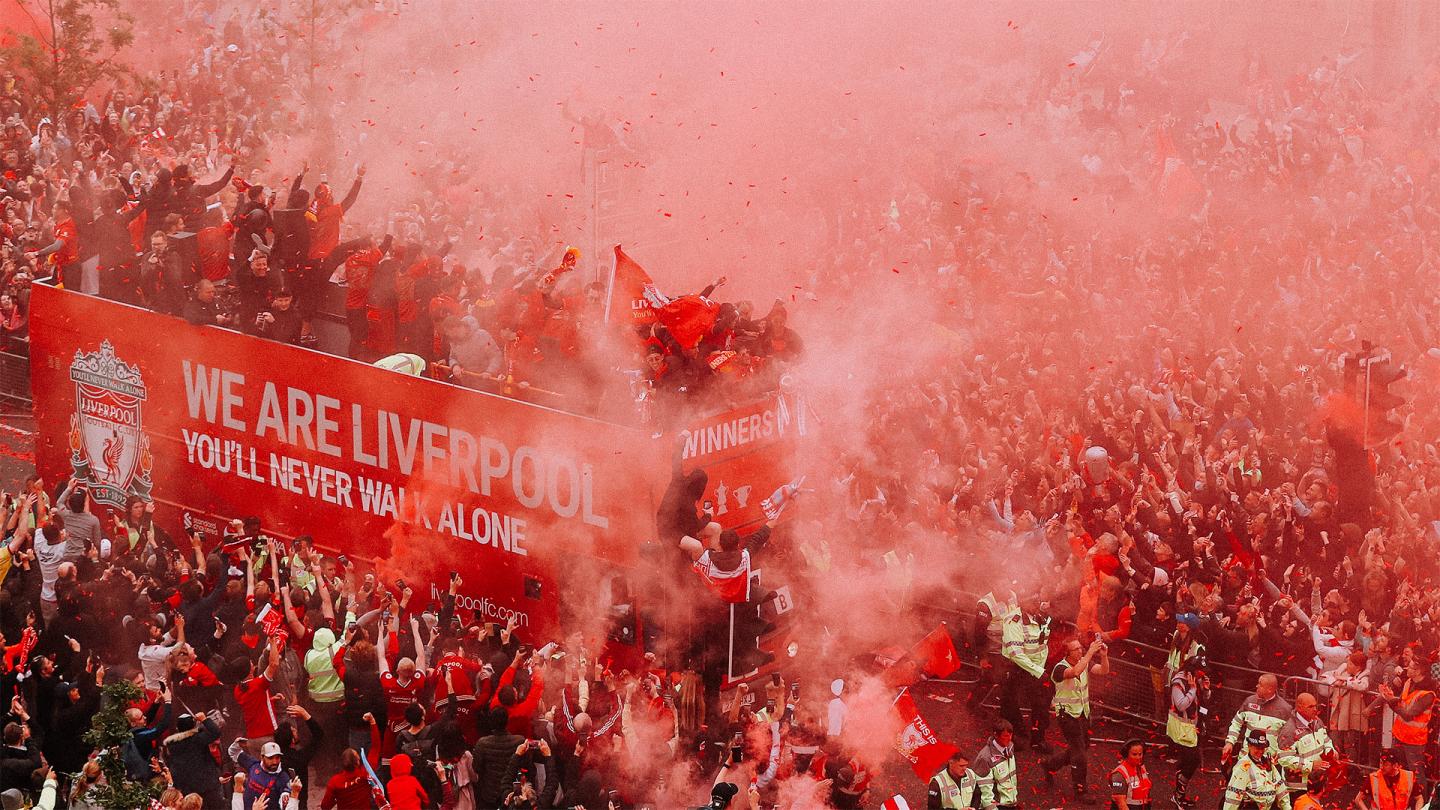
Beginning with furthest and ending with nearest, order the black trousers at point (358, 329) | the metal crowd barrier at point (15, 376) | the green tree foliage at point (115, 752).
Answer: the metal crowd barrier at point (15, 376) < the black trousers at point (358, 329) < the green tree foliage at point (115, 752)

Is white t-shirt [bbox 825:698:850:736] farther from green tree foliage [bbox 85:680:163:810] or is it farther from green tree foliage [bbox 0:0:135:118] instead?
green tree foliage [bbox 0:0:135:118]

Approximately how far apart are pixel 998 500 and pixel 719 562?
2836 millimetres

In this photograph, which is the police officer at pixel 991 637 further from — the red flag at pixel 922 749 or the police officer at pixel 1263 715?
the police officer at pixel 1263 715

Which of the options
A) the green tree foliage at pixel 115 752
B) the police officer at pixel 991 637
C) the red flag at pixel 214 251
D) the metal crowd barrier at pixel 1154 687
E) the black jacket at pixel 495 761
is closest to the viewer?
the green tree foliage at pixel 115 752

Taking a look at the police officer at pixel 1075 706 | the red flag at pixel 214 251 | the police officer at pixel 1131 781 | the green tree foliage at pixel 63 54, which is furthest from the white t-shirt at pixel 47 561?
the green tree foliage at pixel 63 54

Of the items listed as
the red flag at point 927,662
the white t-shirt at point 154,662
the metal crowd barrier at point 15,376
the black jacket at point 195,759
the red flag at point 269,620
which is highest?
the metal crowd barrier at point 15,376

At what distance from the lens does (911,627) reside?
1113 cm

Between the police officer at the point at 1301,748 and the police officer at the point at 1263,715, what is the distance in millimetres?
42

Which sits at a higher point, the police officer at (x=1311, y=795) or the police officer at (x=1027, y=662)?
the police officer at (x=1027, y=662)

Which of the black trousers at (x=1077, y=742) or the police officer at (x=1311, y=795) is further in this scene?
the black trousers at (x=1077, y=742)

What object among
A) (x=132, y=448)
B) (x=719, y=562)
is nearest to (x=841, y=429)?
(x=719, y=562)

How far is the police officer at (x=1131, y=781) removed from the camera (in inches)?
341

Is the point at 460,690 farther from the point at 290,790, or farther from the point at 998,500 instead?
the point at 998,500

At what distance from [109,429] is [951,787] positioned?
6605 millimetres
